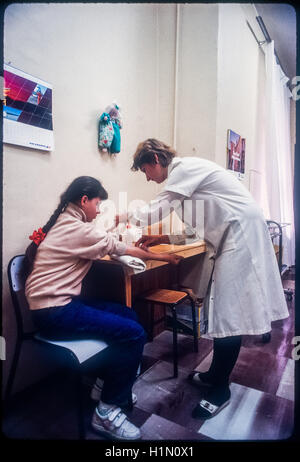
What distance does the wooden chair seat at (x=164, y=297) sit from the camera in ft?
5.73

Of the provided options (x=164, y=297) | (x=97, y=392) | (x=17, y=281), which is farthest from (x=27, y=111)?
(x=97, y=392)

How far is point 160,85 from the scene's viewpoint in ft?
8.66

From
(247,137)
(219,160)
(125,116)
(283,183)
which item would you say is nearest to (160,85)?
(125,116)

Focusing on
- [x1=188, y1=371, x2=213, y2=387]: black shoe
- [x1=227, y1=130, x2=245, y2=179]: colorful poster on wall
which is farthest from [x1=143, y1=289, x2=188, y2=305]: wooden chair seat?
[x1=227, y1=130, x2=245, y2=179]: colorful poster on wall

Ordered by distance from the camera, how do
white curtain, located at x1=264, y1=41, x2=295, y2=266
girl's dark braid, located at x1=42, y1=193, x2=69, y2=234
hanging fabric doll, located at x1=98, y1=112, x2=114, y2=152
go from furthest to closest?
white curtain, located at x1=264, y1=41, x2=295, y2=266 < hanging fabric doll, located at x1=98, y1=112, x2=114, y2=152 < girl's dark braid, located at x1=42, y1=193, x2=69, y2=234

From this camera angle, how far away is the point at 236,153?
9.95ft

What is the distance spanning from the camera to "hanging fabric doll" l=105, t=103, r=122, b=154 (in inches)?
79.0

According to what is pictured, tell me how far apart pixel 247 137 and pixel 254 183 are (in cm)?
64

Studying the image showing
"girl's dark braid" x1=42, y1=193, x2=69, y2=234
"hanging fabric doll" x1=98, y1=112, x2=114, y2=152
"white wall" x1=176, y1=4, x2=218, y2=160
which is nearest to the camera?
"girl's dark braid" x1=42, y1=193, x2=69, y2=234

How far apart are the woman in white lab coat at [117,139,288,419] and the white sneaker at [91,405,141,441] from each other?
0.34m

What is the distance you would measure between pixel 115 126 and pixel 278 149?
2.75 m

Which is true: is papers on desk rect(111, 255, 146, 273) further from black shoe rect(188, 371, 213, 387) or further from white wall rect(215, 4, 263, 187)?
white wall rect(215, 4, 263, 187)

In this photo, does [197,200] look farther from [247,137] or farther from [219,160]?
[247,137]
